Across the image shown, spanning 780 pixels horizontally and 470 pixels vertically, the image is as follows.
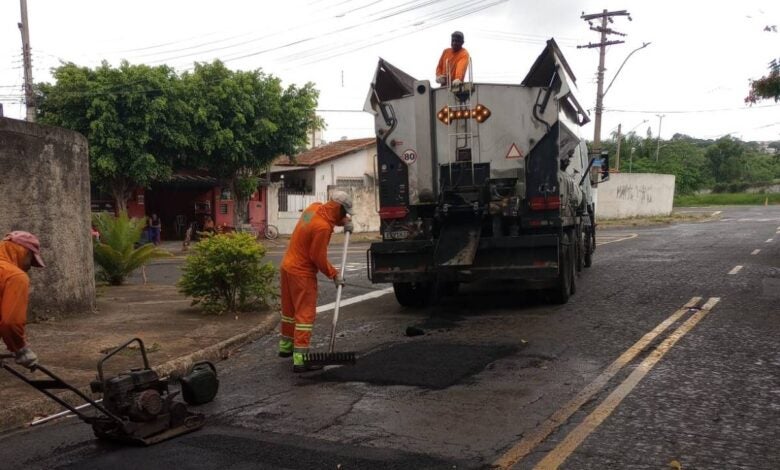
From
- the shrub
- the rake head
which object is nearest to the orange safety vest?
the rake head

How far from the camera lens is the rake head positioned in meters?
6.47

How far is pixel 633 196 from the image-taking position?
38781mm

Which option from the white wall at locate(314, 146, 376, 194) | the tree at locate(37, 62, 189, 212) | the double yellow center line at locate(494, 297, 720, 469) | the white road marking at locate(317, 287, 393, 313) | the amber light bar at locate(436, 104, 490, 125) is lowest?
the white road marking at locate(317, 287, 393, 313)

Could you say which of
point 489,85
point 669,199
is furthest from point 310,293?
point 669,199

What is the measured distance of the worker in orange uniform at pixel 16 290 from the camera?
4.01m

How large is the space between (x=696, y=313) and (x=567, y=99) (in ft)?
11.0

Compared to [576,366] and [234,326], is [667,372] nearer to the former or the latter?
[576,366]

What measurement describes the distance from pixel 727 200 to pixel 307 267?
67.0 metres

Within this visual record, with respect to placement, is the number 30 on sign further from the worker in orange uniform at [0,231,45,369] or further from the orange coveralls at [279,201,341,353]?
the worker in orange uniform at [0,231,45,369]

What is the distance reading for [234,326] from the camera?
8.73 metres

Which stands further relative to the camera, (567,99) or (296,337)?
(567,99)

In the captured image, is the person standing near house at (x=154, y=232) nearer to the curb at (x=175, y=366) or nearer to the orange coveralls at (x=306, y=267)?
the curb at (x=175, y=366)

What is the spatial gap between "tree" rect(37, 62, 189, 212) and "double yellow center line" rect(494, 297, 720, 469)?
794 inches

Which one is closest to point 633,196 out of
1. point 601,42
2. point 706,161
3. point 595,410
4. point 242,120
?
point 601,42
